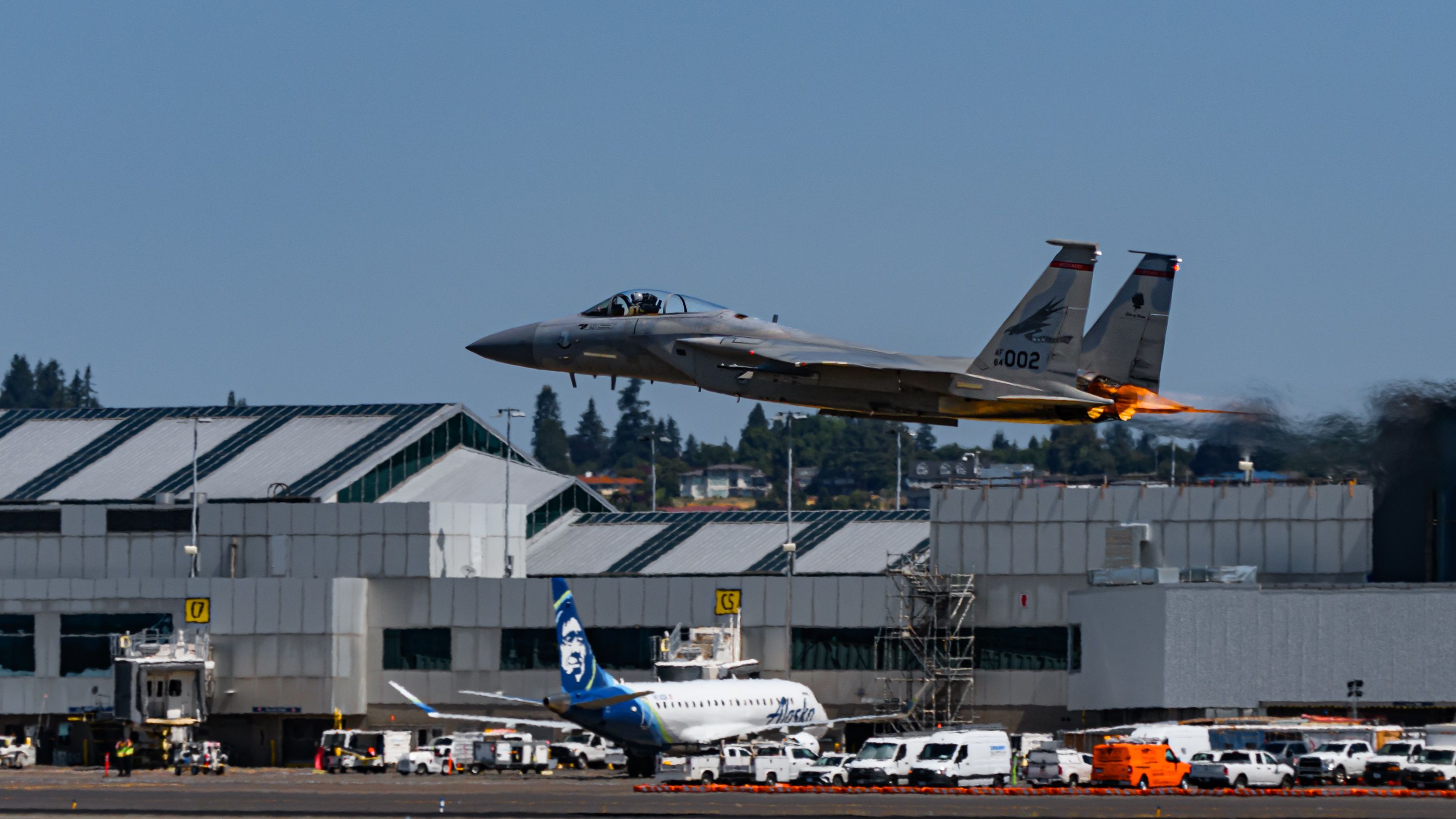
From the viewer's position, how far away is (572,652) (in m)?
88.8

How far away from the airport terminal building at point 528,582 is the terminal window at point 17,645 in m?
0.14

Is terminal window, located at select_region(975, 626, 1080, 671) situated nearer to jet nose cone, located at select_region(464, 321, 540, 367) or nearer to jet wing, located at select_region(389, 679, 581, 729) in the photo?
jet wing, located at select_region(389, 679, 581, 729)

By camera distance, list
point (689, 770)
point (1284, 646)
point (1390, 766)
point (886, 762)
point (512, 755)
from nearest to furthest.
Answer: point (1390, 766), point (886, 762), point (689, 770), point (1284, 646), point (512, 755)

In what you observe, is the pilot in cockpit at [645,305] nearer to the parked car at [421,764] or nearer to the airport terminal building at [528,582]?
the parked car at [421,764]

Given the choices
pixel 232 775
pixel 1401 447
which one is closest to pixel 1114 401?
pixel 1401 447

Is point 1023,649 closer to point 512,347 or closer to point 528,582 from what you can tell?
point 528,582

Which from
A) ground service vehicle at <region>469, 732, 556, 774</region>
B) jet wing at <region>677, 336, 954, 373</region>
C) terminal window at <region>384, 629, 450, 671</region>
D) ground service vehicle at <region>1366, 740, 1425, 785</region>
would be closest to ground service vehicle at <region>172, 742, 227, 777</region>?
terminal window at <region>384, 629, 450, 671</region>

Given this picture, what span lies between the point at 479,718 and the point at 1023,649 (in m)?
26.0

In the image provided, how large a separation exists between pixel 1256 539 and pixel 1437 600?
831 centimetres

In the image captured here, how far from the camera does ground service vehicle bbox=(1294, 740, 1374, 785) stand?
7444 cm

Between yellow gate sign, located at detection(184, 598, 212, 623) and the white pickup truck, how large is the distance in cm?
5594

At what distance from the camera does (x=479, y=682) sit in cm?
10881

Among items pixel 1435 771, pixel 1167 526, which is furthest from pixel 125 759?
pixel 1435 771

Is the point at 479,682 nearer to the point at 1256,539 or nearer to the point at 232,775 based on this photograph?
the point at 232,775
